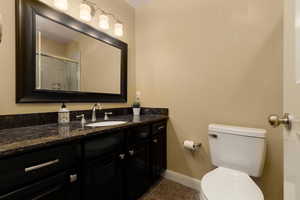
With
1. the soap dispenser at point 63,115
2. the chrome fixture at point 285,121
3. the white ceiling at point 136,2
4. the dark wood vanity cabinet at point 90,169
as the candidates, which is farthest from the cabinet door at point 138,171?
the white ceiling at point 136,2

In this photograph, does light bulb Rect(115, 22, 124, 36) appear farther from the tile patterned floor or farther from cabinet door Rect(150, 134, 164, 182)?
the tile patterned floor

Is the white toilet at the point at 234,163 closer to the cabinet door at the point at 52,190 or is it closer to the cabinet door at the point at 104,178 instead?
the cabinet door at the point at 104,178

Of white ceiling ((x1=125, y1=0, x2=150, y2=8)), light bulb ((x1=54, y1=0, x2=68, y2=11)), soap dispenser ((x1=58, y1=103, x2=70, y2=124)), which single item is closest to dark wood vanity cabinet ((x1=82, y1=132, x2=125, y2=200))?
soap dispenser ((x1=58, y1=103, x2=70, y2=124))

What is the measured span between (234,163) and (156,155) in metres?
0.80

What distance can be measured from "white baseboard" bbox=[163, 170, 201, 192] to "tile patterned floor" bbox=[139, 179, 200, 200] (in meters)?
0.04

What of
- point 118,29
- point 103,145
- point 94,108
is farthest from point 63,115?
point 118,29

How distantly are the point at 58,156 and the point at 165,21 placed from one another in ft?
6.25

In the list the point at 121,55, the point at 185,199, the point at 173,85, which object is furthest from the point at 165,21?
the point at 185,199

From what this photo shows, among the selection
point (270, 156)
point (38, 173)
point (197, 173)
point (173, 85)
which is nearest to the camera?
point (38, 173)

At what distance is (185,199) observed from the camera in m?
1.56

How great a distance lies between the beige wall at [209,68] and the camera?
1.34 m

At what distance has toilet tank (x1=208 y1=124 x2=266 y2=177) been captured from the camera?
1215mm

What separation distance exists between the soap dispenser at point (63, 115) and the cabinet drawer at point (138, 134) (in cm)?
56

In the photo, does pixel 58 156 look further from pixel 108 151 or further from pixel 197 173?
pixel 197 173
